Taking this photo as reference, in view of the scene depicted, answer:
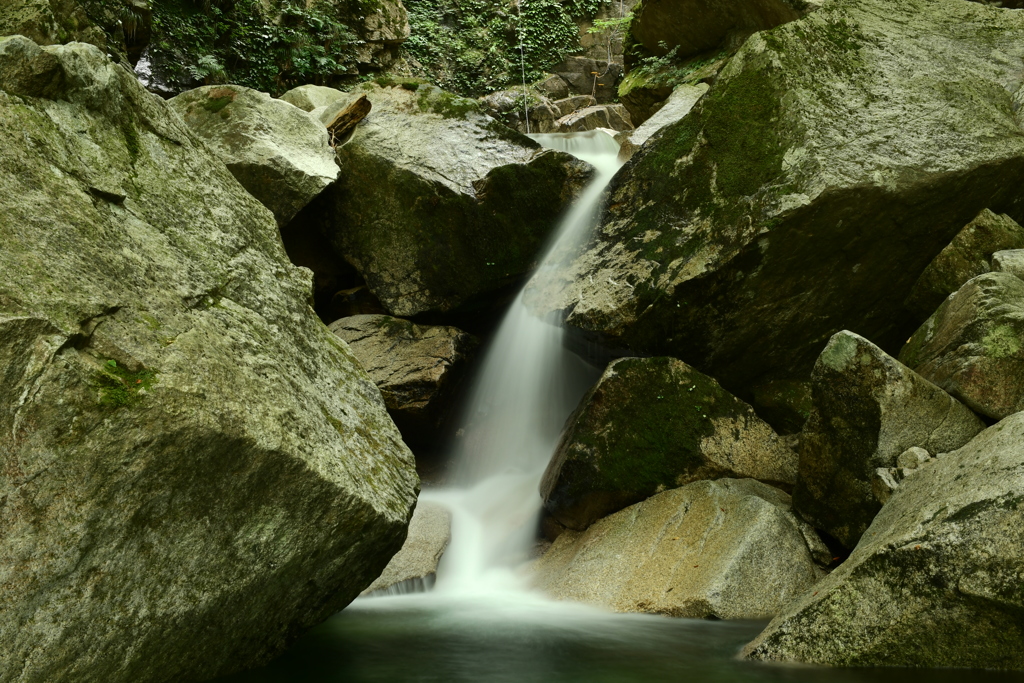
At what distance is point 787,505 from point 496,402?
3278mm

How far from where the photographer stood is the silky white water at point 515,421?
633 centimetres

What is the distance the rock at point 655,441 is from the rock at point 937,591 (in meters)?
1.94

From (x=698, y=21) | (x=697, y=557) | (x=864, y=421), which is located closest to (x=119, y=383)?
(x=697, y=557)

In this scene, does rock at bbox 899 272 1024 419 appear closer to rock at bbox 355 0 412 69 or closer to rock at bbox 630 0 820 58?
rock at bbox 630 0 820 58

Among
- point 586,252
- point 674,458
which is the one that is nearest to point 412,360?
point 586,252

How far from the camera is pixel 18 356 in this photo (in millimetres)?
2113

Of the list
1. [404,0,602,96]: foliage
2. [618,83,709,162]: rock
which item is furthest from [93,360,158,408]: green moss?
[404,0,602,96]: foliage

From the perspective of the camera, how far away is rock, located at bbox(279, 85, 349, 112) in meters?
10.3

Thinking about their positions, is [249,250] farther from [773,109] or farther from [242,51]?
[242,51]

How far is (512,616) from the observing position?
4.52 metres

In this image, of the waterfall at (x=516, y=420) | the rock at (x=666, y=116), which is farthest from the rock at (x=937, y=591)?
the rock at (x=666, y=116)

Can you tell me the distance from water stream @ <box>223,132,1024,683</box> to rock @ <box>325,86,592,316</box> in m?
0.41

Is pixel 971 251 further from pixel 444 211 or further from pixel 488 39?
pixel 488 39

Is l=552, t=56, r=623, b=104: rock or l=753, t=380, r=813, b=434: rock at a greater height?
l=552, t=56, r=623, b=104: rock
